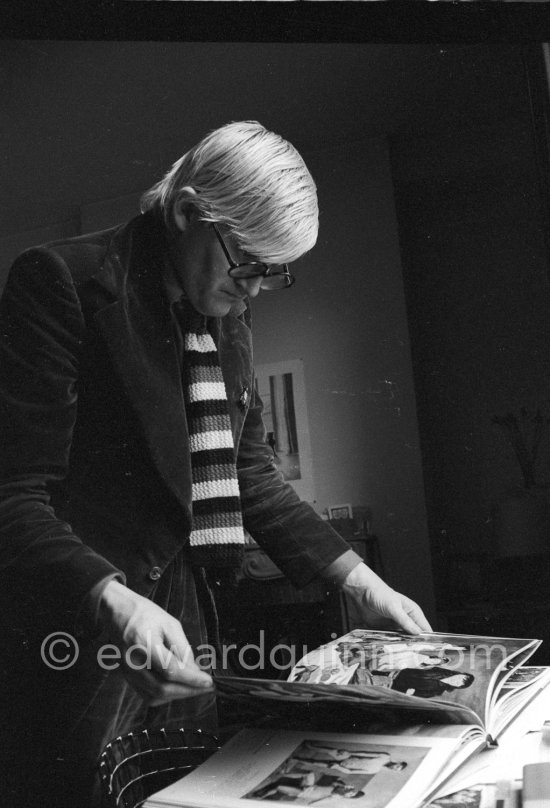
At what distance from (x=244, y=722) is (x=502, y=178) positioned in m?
1.00

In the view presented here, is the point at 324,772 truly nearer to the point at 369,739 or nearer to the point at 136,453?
the point at 369,739

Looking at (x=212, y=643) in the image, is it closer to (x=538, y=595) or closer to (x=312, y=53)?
(x=538, y=595)

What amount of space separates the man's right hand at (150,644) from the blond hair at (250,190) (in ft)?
1.54

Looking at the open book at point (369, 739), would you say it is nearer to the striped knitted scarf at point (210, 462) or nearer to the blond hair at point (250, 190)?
the striped knitted scarf at point (210, 462)

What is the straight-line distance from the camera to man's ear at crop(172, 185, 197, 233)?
1.00 meters

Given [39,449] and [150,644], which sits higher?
[39,449]

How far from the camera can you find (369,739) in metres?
0.74

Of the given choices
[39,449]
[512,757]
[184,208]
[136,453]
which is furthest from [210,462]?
[512,757]

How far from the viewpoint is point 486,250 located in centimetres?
131

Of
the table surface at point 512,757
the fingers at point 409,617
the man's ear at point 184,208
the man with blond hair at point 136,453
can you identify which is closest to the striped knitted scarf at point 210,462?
the man with blond hair at point 136,453

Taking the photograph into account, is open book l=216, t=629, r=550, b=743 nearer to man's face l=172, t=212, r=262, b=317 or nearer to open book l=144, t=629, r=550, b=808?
open book l=144, t=629, r=550, b=808

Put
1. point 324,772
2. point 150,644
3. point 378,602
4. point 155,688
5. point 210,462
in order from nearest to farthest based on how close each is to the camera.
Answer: point 324,772 < point 150,644 < point 155,688 < point 210,462 < point 378,602

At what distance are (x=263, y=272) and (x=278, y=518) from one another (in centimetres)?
35

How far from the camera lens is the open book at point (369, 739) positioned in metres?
0.65
